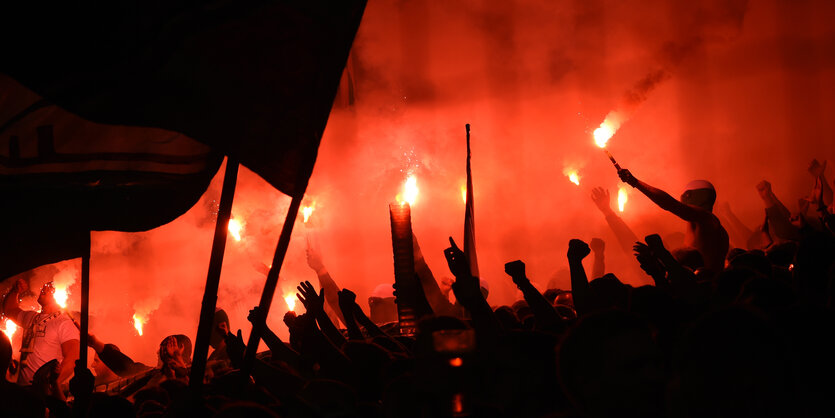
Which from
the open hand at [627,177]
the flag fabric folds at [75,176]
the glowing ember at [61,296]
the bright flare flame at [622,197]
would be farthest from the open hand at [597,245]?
the glowing ember at [61,296]

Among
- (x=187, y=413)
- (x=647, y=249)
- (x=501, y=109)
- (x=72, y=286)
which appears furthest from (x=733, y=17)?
(x=72, y=286)

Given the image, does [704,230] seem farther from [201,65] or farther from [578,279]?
[201,65]

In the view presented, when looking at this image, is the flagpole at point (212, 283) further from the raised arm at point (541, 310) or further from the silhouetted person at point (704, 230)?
the silhouetted person at point (704, 230)

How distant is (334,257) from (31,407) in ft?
23.3

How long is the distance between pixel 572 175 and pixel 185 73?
6.58m

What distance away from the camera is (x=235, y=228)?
9.20 meters

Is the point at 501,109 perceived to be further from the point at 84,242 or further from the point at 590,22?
the point at 84,242

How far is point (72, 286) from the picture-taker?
11.4 meters

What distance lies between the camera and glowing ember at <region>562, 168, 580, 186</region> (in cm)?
793

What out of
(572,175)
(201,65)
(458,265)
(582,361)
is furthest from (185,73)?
(572,175)

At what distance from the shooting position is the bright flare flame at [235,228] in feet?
28.9

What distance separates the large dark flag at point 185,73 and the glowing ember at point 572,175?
6190 millimetres

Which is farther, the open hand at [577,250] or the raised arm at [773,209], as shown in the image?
the raised arm at [773,209]

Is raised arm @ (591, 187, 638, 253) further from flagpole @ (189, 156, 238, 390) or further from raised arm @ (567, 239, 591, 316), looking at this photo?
flagpole @ (189, 156, 238, 390)
